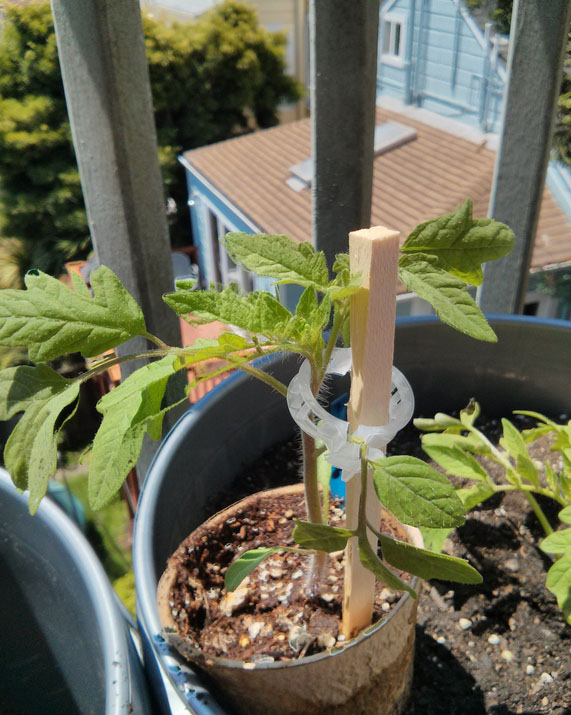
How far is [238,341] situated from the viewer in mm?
339

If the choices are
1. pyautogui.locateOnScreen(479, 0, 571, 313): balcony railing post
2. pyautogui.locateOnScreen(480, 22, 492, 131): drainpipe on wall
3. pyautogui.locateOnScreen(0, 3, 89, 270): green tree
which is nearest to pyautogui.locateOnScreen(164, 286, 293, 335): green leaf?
pyautogui.locateOnScreen(479, 0, 571, 313): balcony railing post

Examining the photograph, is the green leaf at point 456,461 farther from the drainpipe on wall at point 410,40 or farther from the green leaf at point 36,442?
the drainpipe on wall at point 410,40

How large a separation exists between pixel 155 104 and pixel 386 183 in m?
3.14

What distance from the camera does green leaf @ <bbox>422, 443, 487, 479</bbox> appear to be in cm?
63

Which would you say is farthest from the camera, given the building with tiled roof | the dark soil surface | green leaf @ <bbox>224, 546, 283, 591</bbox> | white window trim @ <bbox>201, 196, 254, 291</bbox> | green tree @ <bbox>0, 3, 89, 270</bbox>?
green tree @ <bbox>0, 3, 89, 270</bbox>

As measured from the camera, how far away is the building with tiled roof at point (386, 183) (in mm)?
2945

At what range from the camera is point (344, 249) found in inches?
28.1

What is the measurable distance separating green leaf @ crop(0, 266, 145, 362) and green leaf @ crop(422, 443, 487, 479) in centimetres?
37

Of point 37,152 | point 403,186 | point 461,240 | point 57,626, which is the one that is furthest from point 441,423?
point 37,152

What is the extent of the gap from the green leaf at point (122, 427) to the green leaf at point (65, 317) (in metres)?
0.04

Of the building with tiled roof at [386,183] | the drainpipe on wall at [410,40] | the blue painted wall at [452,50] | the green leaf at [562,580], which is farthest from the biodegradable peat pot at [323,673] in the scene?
the building with tiled roof at [386,183]

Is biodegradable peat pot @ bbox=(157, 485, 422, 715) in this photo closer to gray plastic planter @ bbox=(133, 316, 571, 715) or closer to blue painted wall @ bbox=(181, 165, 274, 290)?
gray plastic planter @ bbox=(133, 316, 571, 715)

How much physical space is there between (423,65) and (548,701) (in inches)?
47.4

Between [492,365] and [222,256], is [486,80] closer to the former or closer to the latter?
[492,365]
